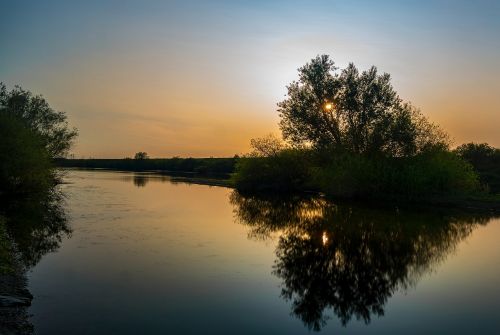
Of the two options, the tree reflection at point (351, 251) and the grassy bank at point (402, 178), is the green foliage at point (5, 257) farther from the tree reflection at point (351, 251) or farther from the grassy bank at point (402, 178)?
the grassy bank at point (402, 178)

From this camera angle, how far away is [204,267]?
19094mm

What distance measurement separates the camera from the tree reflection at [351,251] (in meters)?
15.1

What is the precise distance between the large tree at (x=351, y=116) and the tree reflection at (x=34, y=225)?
33186 mm

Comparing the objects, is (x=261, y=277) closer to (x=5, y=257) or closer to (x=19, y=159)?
(x=5, y=257)

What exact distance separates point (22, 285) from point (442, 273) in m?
16.5

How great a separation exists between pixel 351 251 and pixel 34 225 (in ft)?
65.1

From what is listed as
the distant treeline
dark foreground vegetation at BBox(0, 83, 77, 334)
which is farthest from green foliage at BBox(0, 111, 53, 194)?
the distant treeline

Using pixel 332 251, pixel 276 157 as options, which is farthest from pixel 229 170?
pixel 332 251

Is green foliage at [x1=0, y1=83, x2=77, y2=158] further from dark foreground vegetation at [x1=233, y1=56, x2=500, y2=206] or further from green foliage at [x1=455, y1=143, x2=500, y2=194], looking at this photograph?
green foliage at [x1=455, y1=143, x2=500, y2=194]

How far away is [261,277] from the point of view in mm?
17828

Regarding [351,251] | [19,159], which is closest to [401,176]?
[351,251]

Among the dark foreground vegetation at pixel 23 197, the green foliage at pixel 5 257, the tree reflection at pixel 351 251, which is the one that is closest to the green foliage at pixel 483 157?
the tree reflection at pixel 351 251

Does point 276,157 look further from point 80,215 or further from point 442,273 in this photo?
point 442,273

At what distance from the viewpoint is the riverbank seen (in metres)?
11.1
